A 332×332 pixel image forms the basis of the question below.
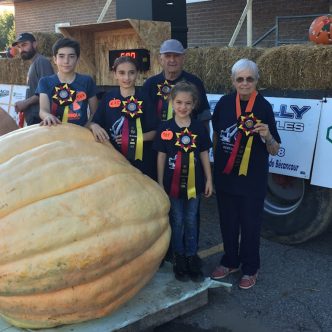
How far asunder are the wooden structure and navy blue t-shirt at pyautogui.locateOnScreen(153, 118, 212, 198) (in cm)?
324

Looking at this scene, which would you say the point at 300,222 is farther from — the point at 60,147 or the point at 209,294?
the point at 60,147

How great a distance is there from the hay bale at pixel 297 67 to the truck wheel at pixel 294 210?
2.95 ft

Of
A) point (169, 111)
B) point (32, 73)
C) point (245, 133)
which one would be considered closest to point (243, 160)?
point (245, 133)

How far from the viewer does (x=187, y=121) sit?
3451mm

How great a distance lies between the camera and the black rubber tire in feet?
14.4

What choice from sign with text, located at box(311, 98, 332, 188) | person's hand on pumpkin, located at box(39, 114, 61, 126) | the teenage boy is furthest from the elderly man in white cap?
sign with text, located at box(311, 98, 332, 188)

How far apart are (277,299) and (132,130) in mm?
1711

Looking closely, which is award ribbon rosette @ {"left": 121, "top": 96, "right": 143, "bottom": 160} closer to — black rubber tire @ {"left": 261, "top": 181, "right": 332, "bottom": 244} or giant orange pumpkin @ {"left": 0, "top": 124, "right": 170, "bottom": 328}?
giant orange pumpkin @ {"left": 0, "top": 124, "right": 170, "bottom": 328}

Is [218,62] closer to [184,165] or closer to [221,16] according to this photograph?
[184,165]

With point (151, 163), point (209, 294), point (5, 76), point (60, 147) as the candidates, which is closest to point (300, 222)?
point (209, 294)

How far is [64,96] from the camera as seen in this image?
3525mm

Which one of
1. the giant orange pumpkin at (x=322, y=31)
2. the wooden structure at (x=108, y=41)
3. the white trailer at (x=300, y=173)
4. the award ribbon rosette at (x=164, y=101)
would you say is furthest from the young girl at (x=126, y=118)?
the wooden structure at (x=108, y=41)

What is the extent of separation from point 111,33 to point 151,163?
4569mm

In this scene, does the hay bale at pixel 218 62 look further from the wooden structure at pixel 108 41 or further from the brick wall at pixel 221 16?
the brick wall at pixel 221 16
